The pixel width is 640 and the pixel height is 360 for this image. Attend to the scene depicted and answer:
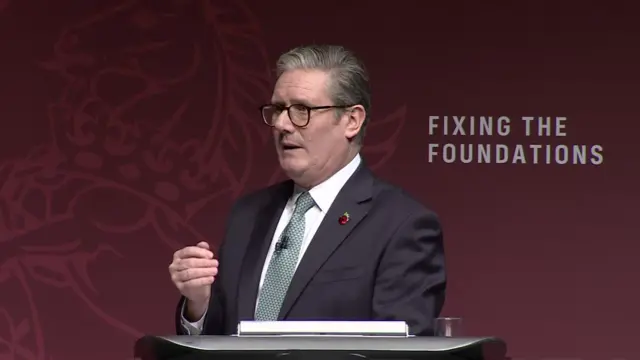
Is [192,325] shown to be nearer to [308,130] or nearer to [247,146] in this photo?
[308,130]

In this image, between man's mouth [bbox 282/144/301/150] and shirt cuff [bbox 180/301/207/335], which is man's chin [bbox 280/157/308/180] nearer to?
man's mouth [bbox 282/144/301/150]

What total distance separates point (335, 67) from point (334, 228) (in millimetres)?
381

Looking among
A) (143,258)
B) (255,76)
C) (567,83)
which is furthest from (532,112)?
(143,258)

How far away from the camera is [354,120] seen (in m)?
3.09

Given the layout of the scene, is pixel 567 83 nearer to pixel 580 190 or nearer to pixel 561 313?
pixel 580 190

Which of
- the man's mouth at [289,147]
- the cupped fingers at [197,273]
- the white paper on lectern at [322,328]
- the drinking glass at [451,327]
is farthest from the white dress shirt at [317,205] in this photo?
the white paper on lectern at [322,328]

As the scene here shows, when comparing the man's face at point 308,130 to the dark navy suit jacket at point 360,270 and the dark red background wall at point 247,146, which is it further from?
the dark red background wall at point 247,146

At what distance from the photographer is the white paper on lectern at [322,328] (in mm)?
2137

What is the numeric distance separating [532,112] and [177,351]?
2.47 metres

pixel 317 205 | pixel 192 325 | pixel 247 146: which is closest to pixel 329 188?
pixel 317 205

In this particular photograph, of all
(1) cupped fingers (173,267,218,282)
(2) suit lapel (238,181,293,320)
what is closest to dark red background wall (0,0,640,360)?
(2) suit lapel (238,181,293,320)

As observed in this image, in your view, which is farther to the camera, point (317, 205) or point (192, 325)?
point (317, 205)

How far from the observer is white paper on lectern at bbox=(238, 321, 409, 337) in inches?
84.1

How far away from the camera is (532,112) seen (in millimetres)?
4262
